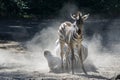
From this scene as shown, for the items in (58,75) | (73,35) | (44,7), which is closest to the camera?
(58,75)

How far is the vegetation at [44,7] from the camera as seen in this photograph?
3662cm

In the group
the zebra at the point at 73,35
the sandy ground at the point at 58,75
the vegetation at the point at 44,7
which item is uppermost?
the vegetation at the point at 44,7

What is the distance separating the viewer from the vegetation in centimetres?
3662

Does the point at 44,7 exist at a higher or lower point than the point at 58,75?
higher

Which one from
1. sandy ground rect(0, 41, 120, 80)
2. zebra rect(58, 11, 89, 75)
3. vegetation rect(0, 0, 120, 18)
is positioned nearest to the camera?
sandy ground rect(0, 41, 120, 80)

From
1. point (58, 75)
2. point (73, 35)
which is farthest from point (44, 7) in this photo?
point (58, 75)

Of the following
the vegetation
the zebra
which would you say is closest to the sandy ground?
the zebra

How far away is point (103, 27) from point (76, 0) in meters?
9.01

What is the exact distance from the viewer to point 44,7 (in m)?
38.2

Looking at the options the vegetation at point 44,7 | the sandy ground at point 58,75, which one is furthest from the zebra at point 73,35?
the vegetation at point 44,7

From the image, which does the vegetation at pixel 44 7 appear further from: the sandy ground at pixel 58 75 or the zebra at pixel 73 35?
the zebra at pixel 73 35

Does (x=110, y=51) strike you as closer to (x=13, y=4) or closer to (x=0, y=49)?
(x=0, y=49)

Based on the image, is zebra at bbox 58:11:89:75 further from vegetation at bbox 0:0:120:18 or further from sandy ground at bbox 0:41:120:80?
vegetation at bbox 0:0:120:18

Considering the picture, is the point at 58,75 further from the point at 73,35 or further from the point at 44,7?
the point at 44,7
